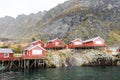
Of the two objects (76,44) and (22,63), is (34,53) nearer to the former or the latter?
(22,63)

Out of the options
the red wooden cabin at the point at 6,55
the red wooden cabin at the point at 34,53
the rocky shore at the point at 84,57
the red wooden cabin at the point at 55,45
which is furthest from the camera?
the red wooden cabin at the point at 55,45

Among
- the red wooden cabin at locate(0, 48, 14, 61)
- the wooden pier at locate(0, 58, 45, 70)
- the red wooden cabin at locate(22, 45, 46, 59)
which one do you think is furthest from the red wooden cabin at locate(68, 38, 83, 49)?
the red wooden cabin at locate(0, 48, 14, 61)

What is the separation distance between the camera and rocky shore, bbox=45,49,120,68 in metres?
85.6

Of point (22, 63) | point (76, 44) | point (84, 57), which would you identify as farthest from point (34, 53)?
point (76, 44)

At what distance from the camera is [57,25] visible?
197000 millimetres

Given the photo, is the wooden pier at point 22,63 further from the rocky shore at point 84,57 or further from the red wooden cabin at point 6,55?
the rocky shore at point 84,57

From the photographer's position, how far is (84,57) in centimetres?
8900

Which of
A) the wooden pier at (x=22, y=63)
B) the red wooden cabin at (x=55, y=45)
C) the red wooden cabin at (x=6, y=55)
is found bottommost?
the wooden pier at (x=22, y=63)

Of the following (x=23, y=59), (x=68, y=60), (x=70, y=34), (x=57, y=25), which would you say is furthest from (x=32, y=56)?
(x=57, y=25)

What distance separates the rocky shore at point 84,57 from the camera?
8564 cm

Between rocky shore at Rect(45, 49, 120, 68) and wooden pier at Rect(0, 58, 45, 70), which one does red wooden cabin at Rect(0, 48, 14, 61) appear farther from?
rocky shore at Rect(45, 49, 120, 68)

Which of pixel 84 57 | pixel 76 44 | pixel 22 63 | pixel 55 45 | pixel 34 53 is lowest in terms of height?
pixel 22 63

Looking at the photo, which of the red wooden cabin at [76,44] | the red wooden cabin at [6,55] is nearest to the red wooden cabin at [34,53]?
the red wooden cabin at [6,55]

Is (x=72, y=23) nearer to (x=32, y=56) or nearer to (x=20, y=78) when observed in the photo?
(x=32, y=56)
